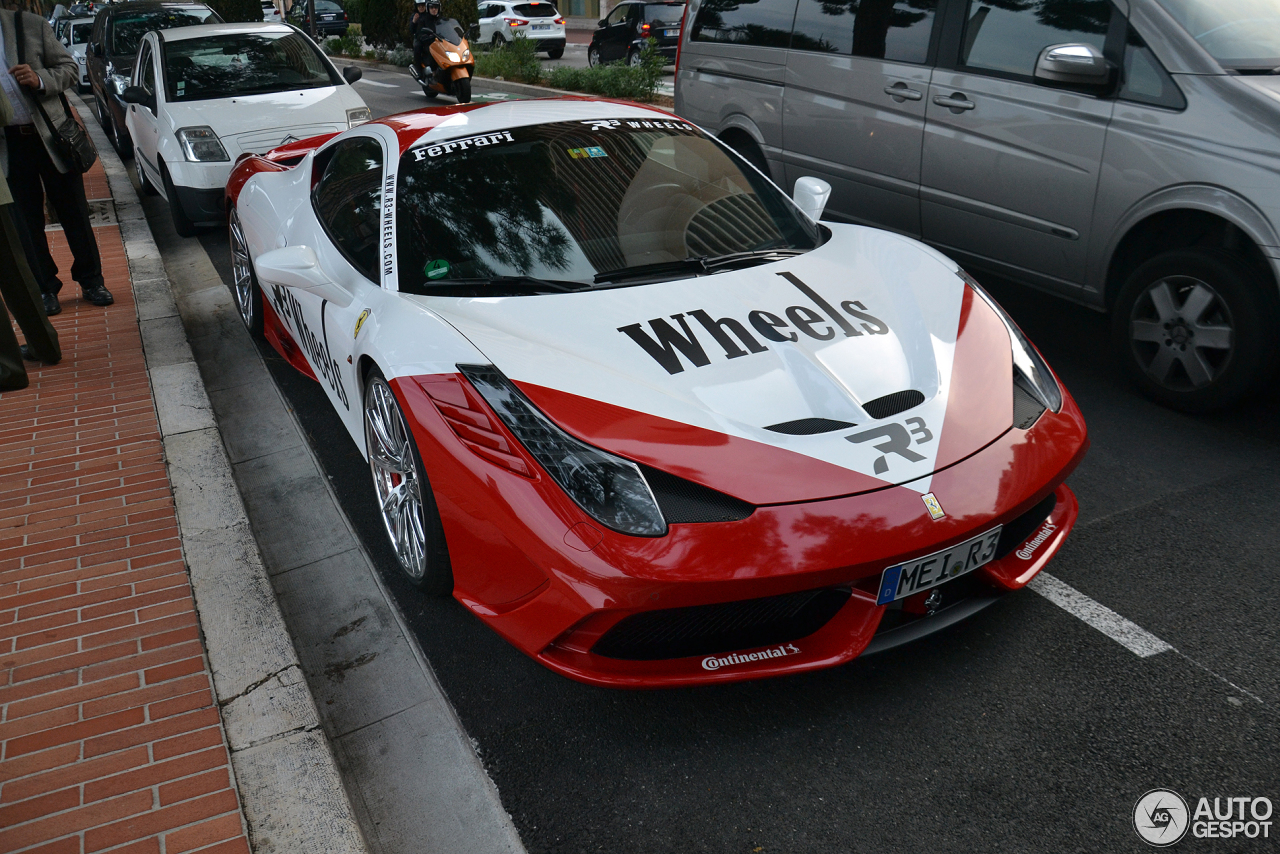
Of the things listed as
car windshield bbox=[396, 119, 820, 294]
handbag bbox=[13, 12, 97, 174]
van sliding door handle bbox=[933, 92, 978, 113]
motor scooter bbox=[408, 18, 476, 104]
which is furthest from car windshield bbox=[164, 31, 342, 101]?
motor scooter bbox=[408, 18, 476, 104]

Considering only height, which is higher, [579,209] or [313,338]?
[579,209]

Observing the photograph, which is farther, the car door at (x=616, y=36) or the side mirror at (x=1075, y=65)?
the car door at (x=616, y=36)

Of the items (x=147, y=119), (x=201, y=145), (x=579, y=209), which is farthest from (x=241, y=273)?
(x=147, y=119)

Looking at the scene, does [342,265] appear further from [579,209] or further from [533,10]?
[533,10]

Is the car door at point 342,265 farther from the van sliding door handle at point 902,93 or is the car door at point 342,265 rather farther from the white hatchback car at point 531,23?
the white hatchback car at point 531,23

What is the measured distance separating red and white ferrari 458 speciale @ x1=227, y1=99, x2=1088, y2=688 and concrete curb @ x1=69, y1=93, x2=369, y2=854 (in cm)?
50

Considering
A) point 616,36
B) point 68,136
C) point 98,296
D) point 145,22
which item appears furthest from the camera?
point 616,36

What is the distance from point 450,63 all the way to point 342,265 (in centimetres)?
1408

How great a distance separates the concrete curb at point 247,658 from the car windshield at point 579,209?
3.71 ft

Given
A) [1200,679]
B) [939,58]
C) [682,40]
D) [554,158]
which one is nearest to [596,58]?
[682,40]

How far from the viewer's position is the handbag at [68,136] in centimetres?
531

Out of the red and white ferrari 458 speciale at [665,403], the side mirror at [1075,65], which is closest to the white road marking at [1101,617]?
the red and white ferrari 458 speciale at [665,403]

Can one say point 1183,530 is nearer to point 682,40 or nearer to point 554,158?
point 554,158

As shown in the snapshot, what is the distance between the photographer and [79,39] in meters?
21.4
